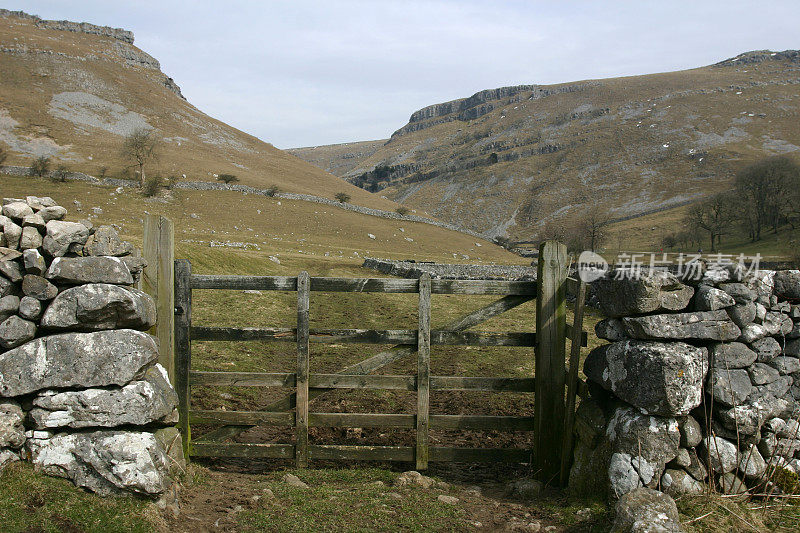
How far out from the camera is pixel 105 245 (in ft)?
18.7

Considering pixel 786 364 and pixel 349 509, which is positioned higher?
pixel 786 364

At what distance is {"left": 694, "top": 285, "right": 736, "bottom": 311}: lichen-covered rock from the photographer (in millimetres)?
5355

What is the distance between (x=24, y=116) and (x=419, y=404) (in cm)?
11254

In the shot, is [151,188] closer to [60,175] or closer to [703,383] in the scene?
[60,175]

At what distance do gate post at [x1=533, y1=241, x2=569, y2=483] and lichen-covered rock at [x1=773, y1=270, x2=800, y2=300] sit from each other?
2.31 m

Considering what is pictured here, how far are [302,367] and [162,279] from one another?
216 centimetres

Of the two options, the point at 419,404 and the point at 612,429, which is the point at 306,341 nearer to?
the point at 419,404

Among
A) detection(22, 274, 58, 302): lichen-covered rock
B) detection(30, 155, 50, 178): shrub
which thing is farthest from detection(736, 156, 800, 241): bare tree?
detection(30, 155, 50, 178): shrub

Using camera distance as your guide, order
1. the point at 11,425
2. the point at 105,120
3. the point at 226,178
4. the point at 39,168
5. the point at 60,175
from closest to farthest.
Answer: the point at 11,425, the point at 60,175, the point at 39,168, the point at 226,178, the point at 105,120

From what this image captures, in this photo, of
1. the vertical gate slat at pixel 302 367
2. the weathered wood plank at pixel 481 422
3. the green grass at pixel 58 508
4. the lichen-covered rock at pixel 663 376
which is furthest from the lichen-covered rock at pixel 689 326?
the green grass at pixel 58 508

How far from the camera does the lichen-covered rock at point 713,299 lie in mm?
5355

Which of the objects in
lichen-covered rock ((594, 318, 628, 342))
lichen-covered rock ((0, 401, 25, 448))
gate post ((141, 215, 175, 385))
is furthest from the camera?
gate post ((141, 215, 175, 385))

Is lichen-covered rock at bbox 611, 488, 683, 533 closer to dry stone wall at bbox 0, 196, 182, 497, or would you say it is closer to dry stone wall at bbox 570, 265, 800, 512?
dry stone wall at bbox 570, 265, 800, 512

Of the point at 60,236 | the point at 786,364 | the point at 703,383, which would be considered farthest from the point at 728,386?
the point at 60,236
